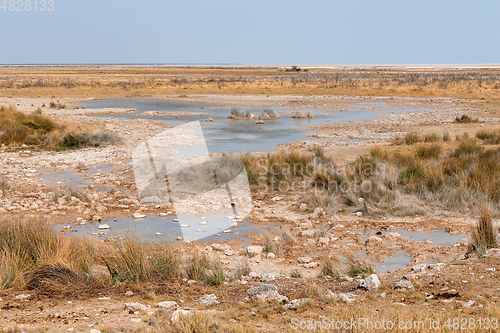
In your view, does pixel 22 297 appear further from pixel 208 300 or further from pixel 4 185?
pixel 4 185

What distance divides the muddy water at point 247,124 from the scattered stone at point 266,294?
466 inches

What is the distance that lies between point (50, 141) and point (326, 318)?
1623 cm

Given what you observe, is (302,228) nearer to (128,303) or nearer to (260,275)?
(260,275)

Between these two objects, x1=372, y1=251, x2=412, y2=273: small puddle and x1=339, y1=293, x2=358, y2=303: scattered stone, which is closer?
x1=339, y1=293, x2=358, y2=303: scattered stone

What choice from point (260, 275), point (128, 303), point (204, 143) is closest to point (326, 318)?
point (260, 275)

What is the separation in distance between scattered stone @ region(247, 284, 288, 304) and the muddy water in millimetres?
11840

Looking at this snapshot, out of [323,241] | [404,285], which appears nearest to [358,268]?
[404,285]

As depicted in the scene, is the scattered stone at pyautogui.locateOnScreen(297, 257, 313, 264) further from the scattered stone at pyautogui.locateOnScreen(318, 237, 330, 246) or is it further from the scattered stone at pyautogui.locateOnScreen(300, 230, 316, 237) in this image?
the scattered stone at pyautogui.locateOnScreen(300, 230, 316, 237)

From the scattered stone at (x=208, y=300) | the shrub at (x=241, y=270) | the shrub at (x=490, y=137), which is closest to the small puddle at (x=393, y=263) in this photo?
the shrub at (x=241, y=270)

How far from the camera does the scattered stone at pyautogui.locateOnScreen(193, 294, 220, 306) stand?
5.00 metres

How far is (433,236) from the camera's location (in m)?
8.02

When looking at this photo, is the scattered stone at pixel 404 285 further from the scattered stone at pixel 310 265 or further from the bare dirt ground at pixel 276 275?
the scattered stone at pixel 310 265

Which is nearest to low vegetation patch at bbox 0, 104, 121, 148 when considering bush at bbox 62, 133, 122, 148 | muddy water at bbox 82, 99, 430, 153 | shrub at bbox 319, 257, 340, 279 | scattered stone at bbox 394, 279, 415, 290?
bush at bbox 62, 133, 122, 148

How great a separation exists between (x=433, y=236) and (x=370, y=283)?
3.27 m
